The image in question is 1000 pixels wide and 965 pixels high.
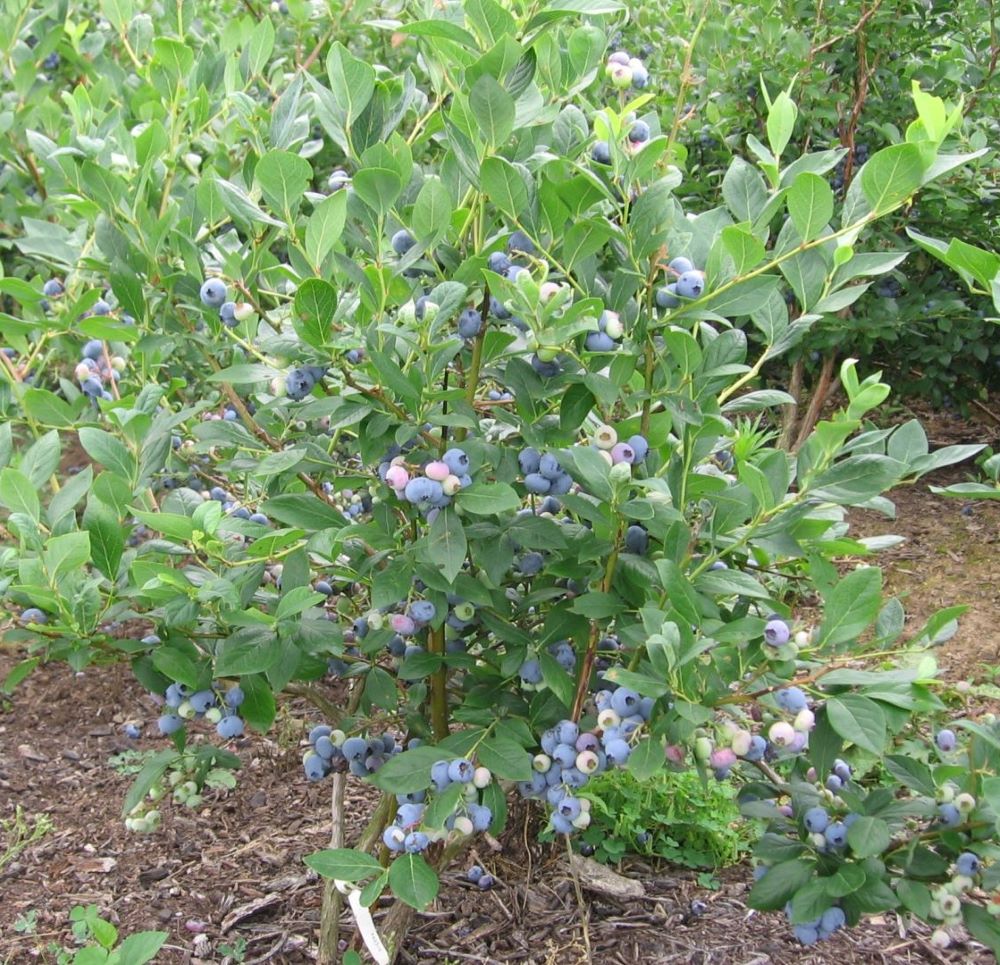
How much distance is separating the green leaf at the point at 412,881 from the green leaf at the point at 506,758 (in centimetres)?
19

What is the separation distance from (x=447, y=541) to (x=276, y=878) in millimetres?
1505

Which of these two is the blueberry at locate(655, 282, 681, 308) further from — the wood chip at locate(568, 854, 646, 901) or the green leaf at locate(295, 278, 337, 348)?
the wood chip at locate(568, 854, 646, 901)

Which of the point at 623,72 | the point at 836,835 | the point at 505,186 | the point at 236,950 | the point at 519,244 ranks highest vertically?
the point at 623,72

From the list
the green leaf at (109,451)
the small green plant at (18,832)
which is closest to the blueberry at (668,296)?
the green leaf at (109,451)

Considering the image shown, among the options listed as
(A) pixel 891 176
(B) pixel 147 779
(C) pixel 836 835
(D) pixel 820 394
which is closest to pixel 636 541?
(C) pixel 836 835

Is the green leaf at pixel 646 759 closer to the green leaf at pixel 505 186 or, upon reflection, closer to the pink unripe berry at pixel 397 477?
the pink unripe berry at pixel 397 477

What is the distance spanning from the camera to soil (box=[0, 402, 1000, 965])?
239 cm

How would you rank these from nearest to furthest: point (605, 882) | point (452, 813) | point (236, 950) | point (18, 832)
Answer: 1. point (452, 813)
2. point (236, 950)
3. point (605, 882)
4. point (18, 832)

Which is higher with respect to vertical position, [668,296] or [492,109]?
[492,109]

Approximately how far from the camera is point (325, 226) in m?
1.50

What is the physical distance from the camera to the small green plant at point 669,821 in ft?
8.63

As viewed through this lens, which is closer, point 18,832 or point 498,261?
point 498,261

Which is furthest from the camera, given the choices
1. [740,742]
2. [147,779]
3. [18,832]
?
[18,832]

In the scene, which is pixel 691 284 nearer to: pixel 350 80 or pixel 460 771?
pixel 350 80
